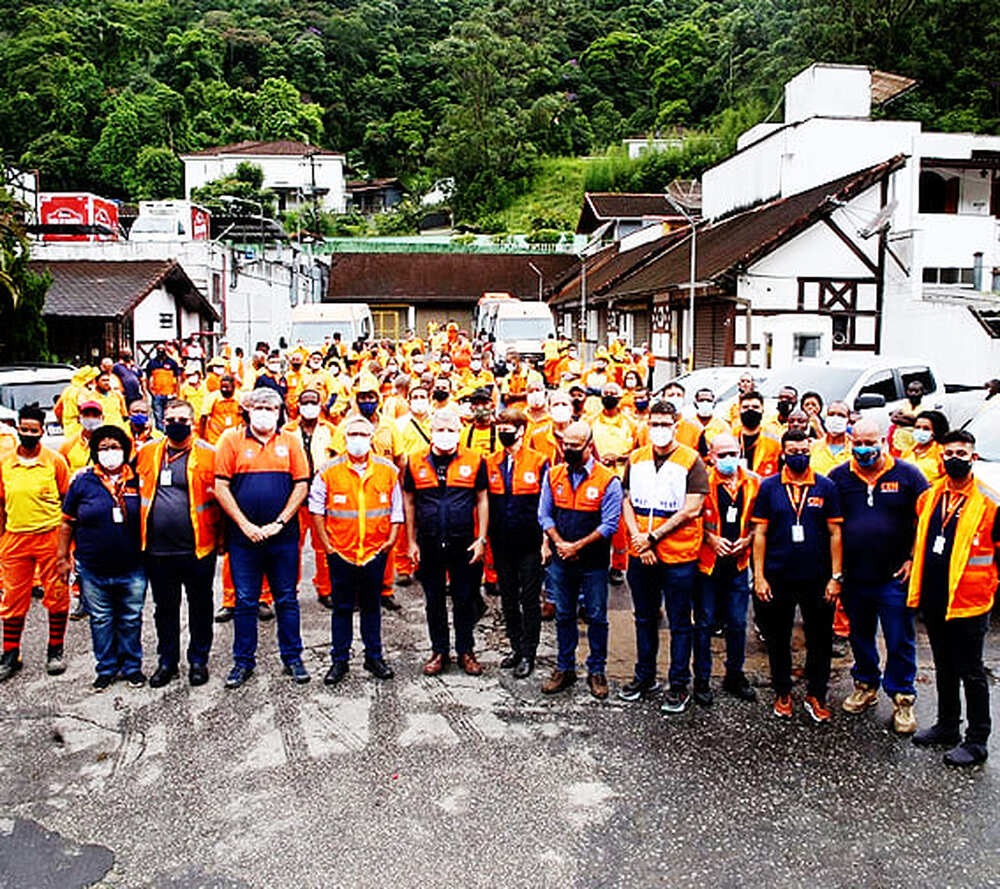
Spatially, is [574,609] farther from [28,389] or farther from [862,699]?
[28,389]

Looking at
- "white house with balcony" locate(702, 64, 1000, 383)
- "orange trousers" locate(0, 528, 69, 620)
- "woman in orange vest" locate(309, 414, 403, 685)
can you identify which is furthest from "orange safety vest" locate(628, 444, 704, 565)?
"white house with balcony" locate(702, 64, 1000, 383)

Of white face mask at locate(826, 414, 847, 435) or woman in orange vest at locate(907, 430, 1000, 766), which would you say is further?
white face mask at locate(826, 414, 847, 435)

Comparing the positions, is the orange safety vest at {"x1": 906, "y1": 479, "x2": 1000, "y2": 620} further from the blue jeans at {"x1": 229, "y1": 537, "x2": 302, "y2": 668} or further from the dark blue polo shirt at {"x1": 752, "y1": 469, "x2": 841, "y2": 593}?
the blue jeans at {"x1": 229, "y1": 537, "x2": 302, "y2": 668}

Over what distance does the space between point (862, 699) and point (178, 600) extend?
15.5ft

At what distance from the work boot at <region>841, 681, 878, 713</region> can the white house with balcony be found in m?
17.3

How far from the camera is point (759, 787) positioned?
539 centimetres

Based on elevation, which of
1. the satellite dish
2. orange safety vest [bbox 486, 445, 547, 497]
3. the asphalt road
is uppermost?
the satellite dish

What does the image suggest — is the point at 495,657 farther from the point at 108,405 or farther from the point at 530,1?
the point at 530,1

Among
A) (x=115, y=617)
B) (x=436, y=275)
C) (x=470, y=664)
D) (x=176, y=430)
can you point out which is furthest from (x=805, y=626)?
(x=436, y=275)

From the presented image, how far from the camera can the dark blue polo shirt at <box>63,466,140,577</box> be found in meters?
6.67

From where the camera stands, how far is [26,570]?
280 inches

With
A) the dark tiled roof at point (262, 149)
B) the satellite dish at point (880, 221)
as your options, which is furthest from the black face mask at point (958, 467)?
the dark tiled roof at point (262, 149)

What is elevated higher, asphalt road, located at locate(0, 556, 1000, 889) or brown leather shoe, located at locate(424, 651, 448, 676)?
→ brown leather shoe, located at locate(424, 651, 448, 676)

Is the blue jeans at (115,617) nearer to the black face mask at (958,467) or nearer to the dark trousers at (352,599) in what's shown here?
the dark trousers at (352,599)
